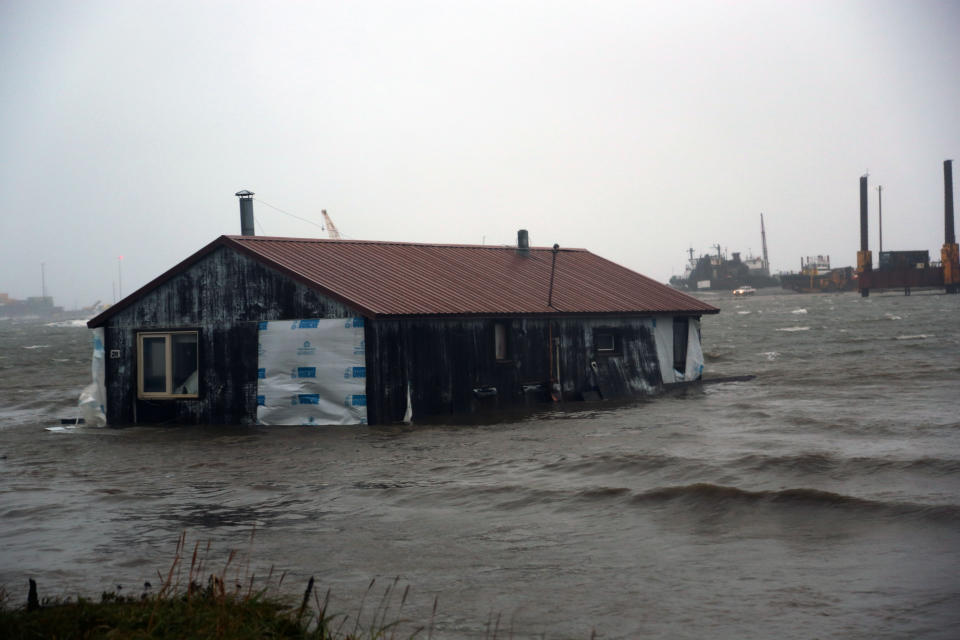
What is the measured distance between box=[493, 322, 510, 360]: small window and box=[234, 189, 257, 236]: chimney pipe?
22.9ft

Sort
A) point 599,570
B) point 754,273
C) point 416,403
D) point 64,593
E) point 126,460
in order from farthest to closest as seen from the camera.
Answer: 1. point 754,273
2. point 416,403
3. point 126,460
4. point 599,570
5. point 64,593

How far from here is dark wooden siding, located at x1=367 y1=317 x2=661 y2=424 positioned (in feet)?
65.5

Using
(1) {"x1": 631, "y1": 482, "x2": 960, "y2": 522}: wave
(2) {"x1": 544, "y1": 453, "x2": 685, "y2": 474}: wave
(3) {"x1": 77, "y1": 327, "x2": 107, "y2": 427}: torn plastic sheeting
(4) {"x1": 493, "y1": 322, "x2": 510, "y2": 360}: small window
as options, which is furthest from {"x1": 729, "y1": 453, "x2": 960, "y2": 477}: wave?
(3) {"x1": 77, "y1": 327, "x2": 107, "y2": 427}: torn plastic sheeting

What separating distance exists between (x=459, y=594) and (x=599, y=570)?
60.1 inches

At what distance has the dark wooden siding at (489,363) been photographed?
65.5ft

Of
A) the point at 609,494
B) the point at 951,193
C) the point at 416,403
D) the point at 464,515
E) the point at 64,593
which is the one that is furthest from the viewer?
the point at 951,193

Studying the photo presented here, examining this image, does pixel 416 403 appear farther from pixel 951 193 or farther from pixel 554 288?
pixel 951 193

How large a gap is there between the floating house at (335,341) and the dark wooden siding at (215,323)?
29 millimetres

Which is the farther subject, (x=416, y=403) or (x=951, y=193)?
(x=951, y=193)

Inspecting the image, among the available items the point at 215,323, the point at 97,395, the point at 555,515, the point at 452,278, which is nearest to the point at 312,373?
the point at 215,323

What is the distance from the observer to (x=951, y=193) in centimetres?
10800

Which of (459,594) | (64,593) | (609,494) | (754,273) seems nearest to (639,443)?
(609,494)

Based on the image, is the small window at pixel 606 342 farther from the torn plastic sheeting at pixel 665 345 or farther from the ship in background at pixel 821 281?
the ship in background at pixel 821 281

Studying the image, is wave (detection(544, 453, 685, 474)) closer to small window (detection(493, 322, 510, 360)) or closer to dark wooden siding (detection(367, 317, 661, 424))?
dark wooden siding (detection(367, 317, 661, 424))
